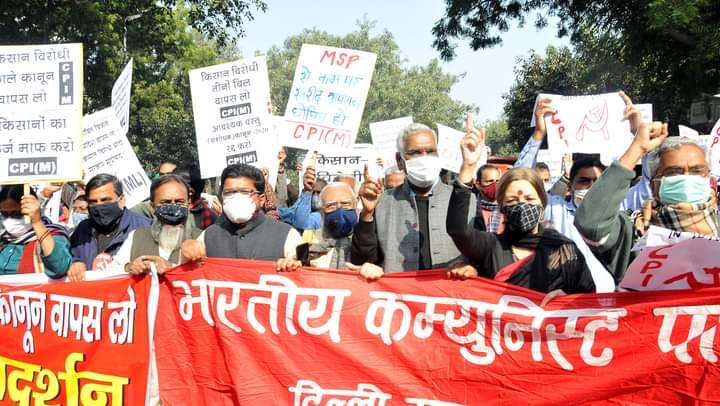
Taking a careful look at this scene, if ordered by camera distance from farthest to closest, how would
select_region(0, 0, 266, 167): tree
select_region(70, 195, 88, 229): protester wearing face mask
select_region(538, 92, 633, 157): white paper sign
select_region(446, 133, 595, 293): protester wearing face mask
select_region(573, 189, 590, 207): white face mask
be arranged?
select_region(0, 0, 266, 167): tree, select_region(70, 195, 88, 229): protester wearing face mask, select_region(538, 92, 633, 157): white paper sign, select_region(573, 189, 590, 207): white face mask, select_region(446, 133, 595, 293): protester wearing face mask

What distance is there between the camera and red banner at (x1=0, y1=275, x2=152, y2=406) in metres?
4.58

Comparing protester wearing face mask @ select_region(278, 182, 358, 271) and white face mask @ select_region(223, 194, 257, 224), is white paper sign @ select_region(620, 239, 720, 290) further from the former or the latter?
white face mask @ select_region(223, 194, 257, 224)

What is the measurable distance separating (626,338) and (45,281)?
126 inches

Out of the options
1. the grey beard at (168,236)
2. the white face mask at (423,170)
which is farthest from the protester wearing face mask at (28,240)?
the white face mask at (423,170)

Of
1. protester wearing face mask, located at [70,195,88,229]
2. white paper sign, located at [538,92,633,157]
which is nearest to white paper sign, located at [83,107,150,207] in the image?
protester wearing face mask, located at [70,195,88,229]

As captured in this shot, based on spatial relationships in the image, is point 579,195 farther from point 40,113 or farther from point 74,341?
point 40,113

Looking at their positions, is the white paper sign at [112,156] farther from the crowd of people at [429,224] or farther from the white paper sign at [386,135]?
the white paper sign at [386,135]

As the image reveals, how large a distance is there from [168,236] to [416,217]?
148 centimetres

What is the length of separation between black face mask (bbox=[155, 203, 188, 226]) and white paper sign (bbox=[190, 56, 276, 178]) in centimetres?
248

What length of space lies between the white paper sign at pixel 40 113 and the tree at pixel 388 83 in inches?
2815

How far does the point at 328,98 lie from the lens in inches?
306

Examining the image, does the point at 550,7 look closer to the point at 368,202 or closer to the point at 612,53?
the point at 612,53

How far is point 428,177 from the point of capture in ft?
14.1

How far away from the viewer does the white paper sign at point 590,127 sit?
7.61m
